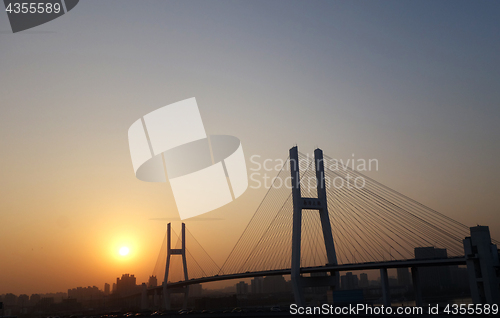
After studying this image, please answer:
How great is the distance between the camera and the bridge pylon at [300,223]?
3834 cm

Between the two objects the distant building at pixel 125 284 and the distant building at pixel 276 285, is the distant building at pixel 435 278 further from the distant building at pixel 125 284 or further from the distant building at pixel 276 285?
the distant building at pixel 125 284

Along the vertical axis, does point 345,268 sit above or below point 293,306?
above

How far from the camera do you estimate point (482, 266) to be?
29844mm

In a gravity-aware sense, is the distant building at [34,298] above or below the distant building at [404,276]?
below

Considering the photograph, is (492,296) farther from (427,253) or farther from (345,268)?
(427,253)

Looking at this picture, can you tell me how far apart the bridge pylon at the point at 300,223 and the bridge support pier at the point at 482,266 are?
1148 centimetres

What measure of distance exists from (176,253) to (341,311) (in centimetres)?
5170

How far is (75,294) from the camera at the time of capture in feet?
647

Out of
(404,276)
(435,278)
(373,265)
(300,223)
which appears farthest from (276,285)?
(373,265)

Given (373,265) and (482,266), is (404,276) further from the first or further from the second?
(482,266)

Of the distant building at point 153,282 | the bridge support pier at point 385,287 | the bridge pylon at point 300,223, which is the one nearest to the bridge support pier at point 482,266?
the bridge support pier at point 385,287

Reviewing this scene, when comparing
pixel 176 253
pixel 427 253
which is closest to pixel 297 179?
pixel 427 253

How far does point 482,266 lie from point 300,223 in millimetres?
14846

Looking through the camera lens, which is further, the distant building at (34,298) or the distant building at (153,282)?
the distant building at (34,298)
